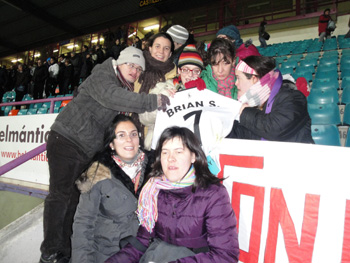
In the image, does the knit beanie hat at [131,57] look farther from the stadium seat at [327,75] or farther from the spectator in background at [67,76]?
the spectator in background at [67,76]

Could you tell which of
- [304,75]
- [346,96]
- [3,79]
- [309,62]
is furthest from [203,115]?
[3,79]

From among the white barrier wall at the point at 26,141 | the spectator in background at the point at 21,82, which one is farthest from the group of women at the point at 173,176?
the spectator in background at the point at 21,82

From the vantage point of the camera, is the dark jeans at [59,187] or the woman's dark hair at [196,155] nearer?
the woman's dark hair at [196,155]

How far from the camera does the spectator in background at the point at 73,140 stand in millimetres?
1836

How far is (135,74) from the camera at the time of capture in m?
1.95

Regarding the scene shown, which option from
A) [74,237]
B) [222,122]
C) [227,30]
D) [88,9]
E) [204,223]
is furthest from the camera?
[88,9]

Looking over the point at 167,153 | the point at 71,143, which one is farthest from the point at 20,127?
the point at 167,153

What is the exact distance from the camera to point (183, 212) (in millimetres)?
1348

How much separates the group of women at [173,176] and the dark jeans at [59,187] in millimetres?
269

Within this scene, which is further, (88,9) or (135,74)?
(88,9)

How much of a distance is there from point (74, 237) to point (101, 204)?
10.5 inches

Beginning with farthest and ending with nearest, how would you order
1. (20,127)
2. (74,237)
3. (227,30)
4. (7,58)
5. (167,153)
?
1. (7,58)
2. (20,127)
3. (227,30)
4. (74,237)
5. (167,153)

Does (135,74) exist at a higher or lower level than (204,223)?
higher

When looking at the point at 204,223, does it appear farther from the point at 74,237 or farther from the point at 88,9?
the point at 88,9
